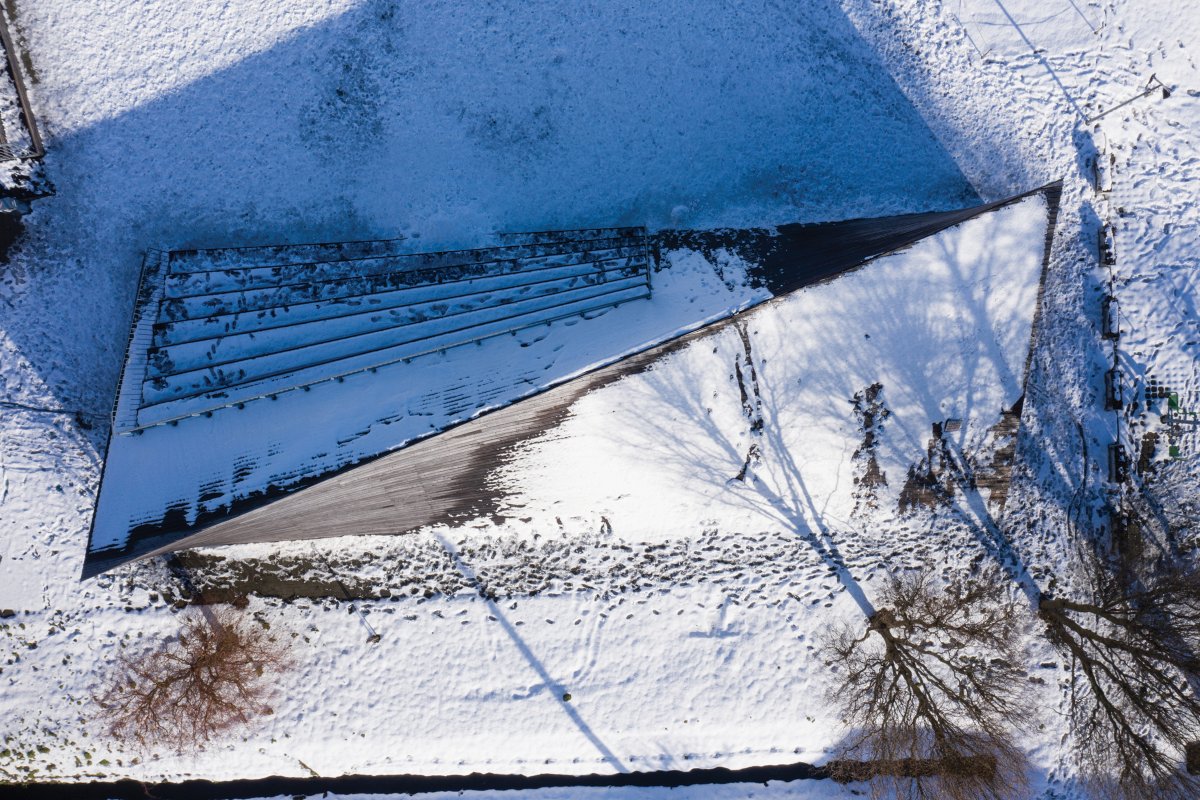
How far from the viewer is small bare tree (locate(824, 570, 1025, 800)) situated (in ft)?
32.2

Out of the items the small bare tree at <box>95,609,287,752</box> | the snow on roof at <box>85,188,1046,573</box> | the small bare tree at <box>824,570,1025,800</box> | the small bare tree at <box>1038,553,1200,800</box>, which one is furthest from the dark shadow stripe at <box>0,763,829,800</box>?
the snow on roof at <box>85,188,1046,573</box>

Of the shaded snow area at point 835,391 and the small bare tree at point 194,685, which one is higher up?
the shaded snow area at point 835,391

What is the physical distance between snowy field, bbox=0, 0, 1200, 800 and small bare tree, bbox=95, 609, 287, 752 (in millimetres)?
335

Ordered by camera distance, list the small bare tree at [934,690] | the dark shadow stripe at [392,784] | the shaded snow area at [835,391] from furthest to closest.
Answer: the dark shadow stripe at [392,784] → the small bare tree at [934,690] → the shaded snow area at [835,391]

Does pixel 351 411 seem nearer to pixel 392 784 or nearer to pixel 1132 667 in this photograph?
pixel 392 784

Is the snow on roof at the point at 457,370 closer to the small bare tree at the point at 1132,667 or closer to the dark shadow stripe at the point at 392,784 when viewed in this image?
the small bare tree at the point at 1132,667

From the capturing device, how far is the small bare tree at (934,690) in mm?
9812

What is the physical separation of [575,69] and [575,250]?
288cm

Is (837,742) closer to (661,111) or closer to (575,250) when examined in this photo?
(575,250)

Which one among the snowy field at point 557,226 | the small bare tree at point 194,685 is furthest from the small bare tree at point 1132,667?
the small bare tree at point 194,685

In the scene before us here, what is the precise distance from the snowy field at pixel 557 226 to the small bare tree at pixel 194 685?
1.10ft

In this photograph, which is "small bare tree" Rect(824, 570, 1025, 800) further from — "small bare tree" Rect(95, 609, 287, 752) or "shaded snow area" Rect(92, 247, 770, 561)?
"small bare tree" Rect(95, 609, 287, 752)

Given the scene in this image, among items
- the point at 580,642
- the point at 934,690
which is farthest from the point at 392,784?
the point at 934,690

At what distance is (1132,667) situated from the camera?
398 inches
